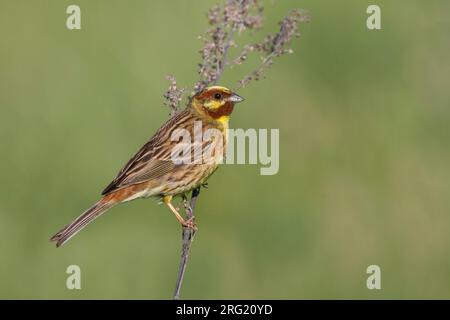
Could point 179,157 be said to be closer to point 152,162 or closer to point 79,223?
point 152,162

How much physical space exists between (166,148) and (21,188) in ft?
5.58

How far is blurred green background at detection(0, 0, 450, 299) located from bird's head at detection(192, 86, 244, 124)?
1255 mm

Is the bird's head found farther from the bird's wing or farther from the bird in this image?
the bird's wing

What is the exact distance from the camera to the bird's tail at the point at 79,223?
5.33 m

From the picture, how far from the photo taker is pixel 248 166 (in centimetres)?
768

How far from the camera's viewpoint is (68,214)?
22.8 ft

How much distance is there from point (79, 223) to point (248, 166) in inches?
96.1

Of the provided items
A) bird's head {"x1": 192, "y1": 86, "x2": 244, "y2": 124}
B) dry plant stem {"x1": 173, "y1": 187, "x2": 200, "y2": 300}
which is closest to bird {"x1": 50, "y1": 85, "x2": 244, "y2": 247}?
bird's head {"x1": 192, "y1": 86, "x2": 244, "y2": 124}

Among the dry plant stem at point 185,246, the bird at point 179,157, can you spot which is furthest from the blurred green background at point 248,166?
the dry plant stem at point 185,246

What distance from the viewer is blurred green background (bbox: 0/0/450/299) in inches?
264

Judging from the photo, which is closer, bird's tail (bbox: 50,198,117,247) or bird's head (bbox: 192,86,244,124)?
bird's tail (bbox: 50,198,117,247)

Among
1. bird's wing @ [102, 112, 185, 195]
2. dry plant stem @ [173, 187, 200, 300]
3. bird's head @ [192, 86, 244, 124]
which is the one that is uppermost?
bird's head @ [192, 86, 244, 124]

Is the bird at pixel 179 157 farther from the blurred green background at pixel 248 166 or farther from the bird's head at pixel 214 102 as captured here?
the blurred green background at pixel 248 166

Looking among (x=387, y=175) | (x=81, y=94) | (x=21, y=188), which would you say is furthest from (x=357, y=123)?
(x=21, y=188)
